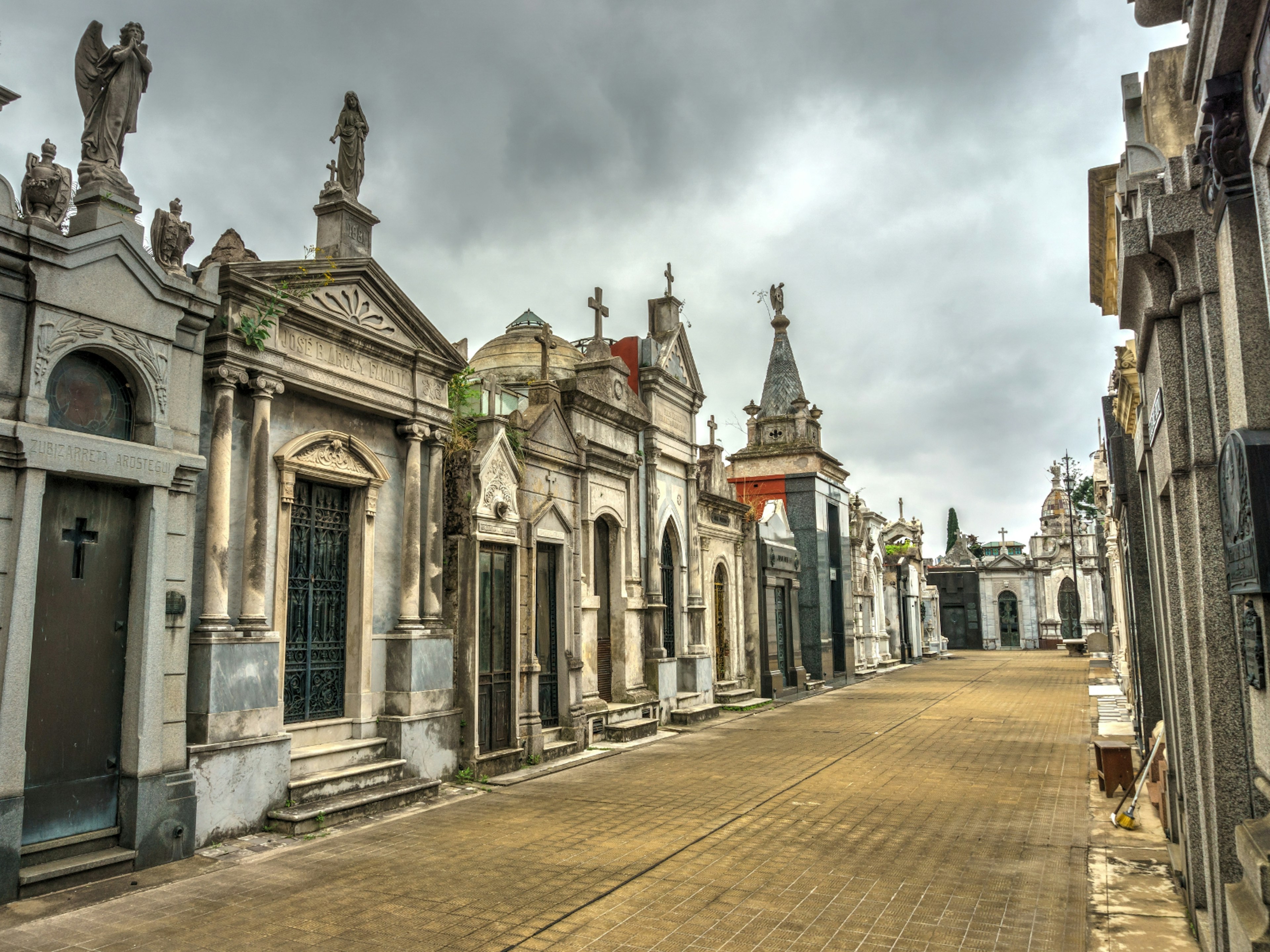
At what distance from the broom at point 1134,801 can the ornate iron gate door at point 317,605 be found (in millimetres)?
7905

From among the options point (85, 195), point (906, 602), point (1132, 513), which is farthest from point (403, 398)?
point (906, 602)

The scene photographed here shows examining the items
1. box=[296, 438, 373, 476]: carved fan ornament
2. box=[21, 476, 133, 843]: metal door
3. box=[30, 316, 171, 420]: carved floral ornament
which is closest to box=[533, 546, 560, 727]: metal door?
box=[296, 438, 373, 476]: carved fan ornament

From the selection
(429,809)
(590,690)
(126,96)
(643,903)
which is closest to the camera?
(643,903)

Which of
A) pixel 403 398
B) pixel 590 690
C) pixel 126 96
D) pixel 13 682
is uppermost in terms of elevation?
pixel 126 96

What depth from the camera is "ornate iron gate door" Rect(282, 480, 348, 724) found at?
903cm

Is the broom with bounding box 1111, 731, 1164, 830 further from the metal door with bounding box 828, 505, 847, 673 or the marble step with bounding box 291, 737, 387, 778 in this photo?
the metal door with bounding box 828, 505, 847, 673

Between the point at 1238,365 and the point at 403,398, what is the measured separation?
864 centimetres

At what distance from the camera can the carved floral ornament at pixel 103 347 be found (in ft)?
21.3

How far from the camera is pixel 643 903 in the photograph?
19.7 ft

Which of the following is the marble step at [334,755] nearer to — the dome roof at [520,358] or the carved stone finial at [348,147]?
the carved stone finial at [348,147]

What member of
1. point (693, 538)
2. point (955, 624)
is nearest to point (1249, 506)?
point (693, 538)

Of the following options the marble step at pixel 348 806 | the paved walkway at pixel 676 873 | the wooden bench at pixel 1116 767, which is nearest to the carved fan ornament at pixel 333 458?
the marble step at pixel 348 806

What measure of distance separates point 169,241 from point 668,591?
11617 mm

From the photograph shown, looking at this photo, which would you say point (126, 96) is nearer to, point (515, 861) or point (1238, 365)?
point (515, 861)
